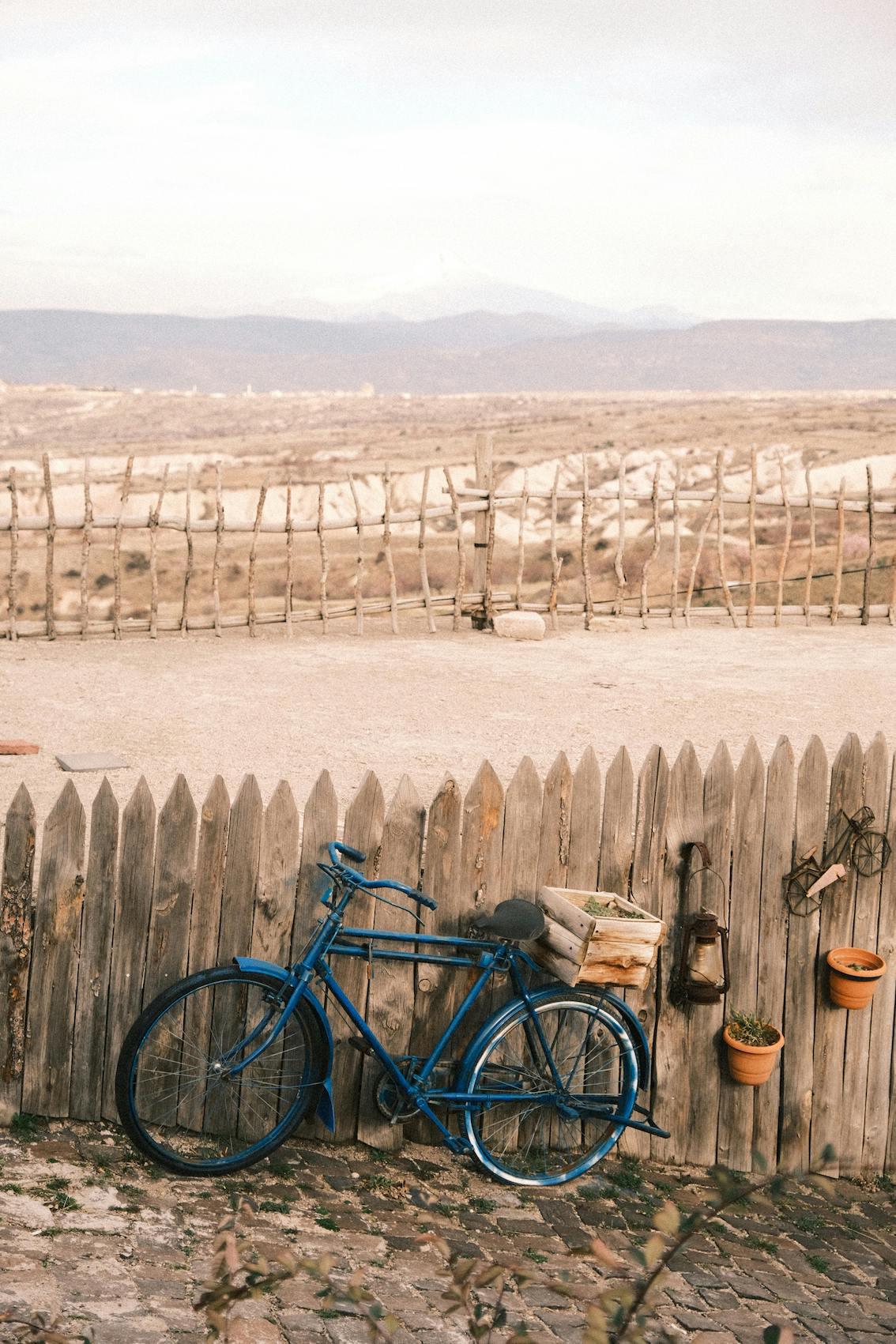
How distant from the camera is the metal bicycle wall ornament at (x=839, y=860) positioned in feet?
14.3

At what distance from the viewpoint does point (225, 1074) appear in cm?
381

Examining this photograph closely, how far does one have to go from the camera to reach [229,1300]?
5.58ft

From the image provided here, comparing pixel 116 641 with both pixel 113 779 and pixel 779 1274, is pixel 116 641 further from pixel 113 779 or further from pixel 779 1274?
pixel 779 1274

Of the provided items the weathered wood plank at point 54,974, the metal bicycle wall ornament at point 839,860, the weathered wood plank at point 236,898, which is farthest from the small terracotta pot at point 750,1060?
the weathered wood plank at point 54,974

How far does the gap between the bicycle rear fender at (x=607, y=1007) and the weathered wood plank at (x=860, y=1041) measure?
76 centimetres

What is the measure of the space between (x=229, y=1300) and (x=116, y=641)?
39.4 ft

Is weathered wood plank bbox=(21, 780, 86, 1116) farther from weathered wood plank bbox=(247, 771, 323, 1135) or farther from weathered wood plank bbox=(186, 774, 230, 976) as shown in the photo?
weathered wood plank bbox=(247, 771, 323, 1135)

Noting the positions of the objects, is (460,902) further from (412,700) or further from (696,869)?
(412,700)

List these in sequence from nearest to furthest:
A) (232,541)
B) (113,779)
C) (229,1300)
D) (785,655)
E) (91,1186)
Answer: (229,1300) < (91,1186) < (113,779) < (785,655) < (232,541)

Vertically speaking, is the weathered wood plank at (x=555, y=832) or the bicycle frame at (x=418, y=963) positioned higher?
the weathered wood plank at (x=555, y=832)

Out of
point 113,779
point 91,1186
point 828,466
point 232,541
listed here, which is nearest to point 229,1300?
point 91,1186

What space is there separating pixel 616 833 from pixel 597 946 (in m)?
0.49

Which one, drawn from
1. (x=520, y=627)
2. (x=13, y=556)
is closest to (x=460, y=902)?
(x=520, y=627)

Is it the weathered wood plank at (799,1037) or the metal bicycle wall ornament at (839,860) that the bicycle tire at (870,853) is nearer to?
the metal bicycle wall ornament at (839,860)
